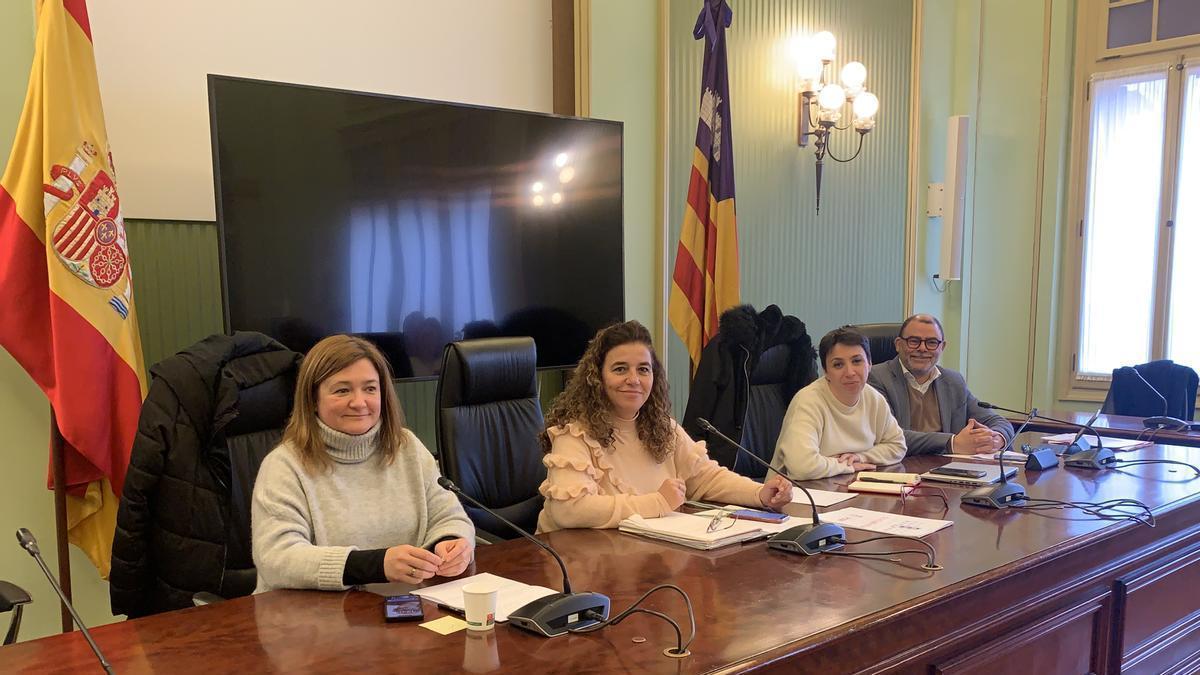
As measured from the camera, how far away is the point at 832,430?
295 cm

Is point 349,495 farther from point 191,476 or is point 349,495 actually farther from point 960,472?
point 960,472

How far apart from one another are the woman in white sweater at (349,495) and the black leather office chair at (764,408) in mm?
1517

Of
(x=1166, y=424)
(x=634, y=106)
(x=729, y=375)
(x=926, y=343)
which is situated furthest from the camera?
(x=634, y=106)

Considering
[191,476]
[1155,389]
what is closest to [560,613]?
[191,476]

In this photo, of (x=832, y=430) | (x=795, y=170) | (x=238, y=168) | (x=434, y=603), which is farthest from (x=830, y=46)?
(x=434, y=603)

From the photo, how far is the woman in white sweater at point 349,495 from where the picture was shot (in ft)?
5.48

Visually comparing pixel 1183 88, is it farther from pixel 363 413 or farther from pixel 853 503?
pixel 363 413

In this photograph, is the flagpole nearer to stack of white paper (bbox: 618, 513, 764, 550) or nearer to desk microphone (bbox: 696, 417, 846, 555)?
stack of white paper (bbox: 618, 513, 764, 550)

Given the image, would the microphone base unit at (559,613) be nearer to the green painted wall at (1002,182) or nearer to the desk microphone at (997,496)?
the desk microphone at (997,496)

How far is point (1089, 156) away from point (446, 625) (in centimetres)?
528

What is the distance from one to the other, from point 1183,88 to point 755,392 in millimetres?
3578

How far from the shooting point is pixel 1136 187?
526 cm

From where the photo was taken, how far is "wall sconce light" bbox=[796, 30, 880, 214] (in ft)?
14.7

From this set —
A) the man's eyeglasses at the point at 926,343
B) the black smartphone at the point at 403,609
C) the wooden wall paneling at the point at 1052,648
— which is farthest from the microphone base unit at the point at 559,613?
the man's eyeglasses at the point at 926,343
